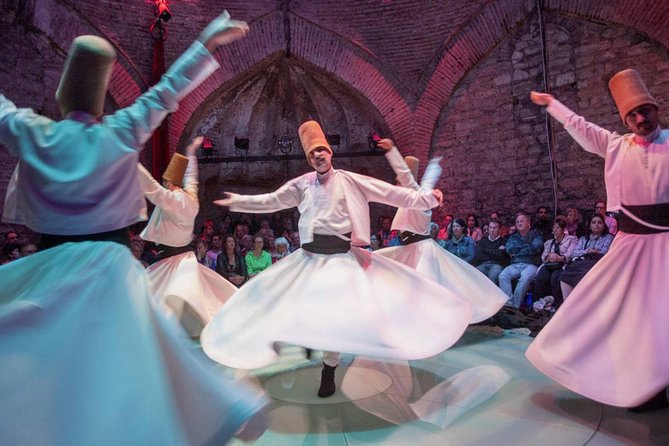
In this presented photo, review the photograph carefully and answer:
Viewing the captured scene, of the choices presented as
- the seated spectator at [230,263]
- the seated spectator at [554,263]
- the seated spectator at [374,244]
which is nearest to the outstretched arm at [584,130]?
the seated spectator at [554,263]

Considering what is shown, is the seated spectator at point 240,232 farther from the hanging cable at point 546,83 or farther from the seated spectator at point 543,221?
the hanging cable at point 546,83

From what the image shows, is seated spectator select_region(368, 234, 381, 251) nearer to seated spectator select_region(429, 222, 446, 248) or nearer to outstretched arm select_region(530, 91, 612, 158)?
seated spectator select_region(429, 222, 446, 248)

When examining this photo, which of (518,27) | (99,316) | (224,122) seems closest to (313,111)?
(224,122)

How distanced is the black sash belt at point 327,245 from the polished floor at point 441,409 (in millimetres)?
1100

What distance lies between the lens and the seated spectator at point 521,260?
704 cm

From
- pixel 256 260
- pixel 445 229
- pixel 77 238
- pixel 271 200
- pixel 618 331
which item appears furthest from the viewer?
pixel 445 229

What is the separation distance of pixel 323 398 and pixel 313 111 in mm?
11114

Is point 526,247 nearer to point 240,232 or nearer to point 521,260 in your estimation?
point 521,260

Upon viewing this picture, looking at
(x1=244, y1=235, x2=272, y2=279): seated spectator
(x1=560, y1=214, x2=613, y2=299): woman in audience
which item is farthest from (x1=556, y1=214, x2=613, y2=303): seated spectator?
(x1=244, y1=235, x2=272, y2=279): seated spectator

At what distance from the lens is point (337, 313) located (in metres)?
3.22

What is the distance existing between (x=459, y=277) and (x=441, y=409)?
2.29m

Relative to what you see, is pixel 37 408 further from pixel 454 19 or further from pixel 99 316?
pixel 454 19

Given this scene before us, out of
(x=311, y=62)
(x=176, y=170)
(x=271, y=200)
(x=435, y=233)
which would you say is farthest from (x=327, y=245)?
(x=311, y=62)

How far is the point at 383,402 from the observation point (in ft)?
11.7
